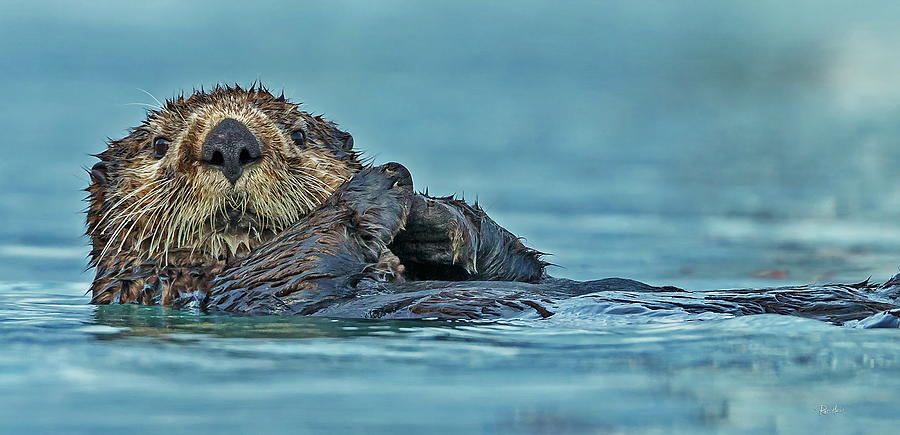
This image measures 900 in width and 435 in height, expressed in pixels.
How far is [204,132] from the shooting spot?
586cm

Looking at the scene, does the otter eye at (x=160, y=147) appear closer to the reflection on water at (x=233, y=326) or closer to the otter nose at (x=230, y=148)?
the otter nose at (x=230, y=148)

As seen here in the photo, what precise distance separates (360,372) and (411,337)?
0.85 meters

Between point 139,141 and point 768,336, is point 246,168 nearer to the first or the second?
point 139,141

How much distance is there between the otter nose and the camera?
5633 millimetres

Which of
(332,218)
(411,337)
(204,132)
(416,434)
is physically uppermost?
(204,132)

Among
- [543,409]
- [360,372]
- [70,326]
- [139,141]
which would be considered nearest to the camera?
[543,409]

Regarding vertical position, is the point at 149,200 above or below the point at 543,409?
above

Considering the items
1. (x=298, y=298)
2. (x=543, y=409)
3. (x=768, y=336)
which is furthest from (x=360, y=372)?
(x=298, y=298)
